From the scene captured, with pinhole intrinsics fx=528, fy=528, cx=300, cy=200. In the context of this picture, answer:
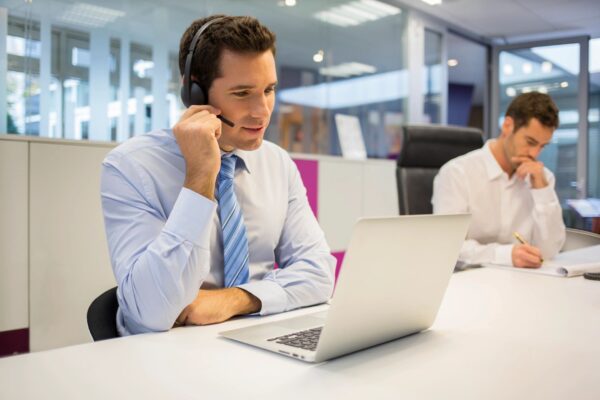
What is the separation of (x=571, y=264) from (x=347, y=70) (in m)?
4.10

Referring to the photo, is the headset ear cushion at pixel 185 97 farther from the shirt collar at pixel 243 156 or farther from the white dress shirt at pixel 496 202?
the white dress shirt at pixel 496 202

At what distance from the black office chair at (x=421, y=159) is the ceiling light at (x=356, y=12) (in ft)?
9.97

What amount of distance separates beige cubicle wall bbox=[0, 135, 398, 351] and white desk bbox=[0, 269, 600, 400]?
66.7 inches

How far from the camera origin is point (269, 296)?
1165 millimetres

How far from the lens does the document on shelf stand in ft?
5.50

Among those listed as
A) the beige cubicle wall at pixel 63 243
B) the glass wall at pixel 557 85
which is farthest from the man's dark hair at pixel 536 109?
the glass wall at pixel 557 85

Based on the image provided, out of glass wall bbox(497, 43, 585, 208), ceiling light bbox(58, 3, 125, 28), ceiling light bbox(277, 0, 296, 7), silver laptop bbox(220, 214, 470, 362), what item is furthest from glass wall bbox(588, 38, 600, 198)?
silver laptop bbox(220, 214, 470, 362)

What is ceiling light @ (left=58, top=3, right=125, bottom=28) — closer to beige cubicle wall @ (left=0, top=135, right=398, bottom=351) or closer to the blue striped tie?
beige cubicle wall @ (left=0, top=135, right=398, bottom=351)

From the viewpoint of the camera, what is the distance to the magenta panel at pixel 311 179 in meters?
3.66

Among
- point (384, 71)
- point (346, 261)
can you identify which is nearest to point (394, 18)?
point (384, 71)

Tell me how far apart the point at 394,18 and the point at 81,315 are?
4.86m

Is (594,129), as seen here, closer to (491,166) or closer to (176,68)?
(491,166)

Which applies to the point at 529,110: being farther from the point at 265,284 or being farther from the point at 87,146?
the point at 87,146

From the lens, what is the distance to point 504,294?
1376mm
